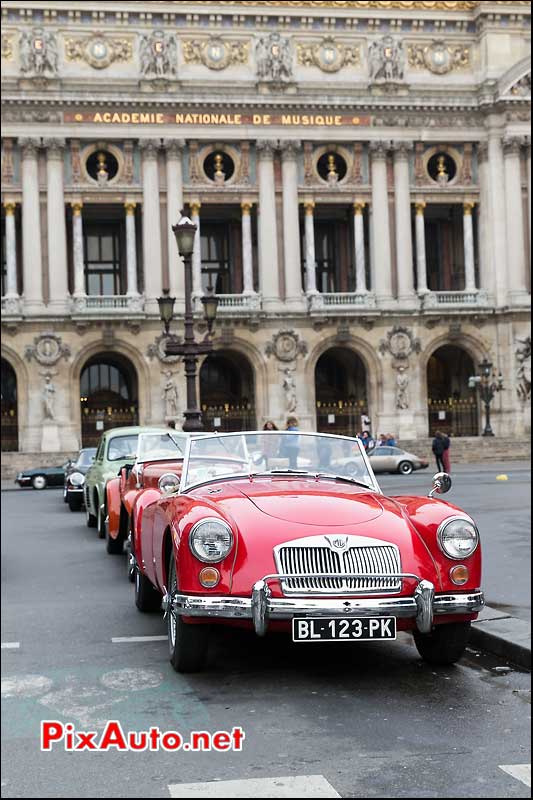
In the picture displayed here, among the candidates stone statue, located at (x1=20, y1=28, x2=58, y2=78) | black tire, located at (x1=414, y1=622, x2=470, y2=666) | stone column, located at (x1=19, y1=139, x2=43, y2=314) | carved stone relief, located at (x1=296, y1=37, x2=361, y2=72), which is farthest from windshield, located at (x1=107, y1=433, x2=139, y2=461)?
carved stone relief, located at (x1=296, y1=37, x2=361, y2=72)

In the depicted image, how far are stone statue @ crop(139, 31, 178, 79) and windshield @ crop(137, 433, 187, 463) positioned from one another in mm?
68972

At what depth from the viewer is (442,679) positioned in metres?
5.20

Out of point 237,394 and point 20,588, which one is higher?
point 237,394

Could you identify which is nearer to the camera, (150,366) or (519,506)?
(519,506)

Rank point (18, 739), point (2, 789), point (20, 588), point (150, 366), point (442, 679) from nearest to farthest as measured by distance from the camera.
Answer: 1. point (2, 789)
2. point (18, 739)
3. point (442, 679)
4. point (20, 588)
5. point (150, 366)

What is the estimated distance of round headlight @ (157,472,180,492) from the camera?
4.68m

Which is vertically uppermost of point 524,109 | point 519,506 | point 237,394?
point 524,109

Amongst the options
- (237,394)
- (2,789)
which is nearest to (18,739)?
(2,789)

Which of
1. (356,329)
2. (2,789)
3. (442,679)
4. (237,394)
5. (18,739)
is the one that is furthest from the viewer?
(356,329)

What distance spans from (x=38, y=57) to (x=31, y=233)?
11528 mm

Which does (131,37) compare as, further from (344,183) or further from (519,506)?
(519,506)

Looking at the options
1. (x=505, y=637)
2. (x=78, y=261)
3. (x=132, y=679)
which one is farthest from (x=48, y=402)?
(x=132, y=679)

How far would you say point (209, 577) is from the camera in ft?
15.5

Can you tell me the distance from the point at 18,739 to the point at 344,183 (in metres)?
75.5
